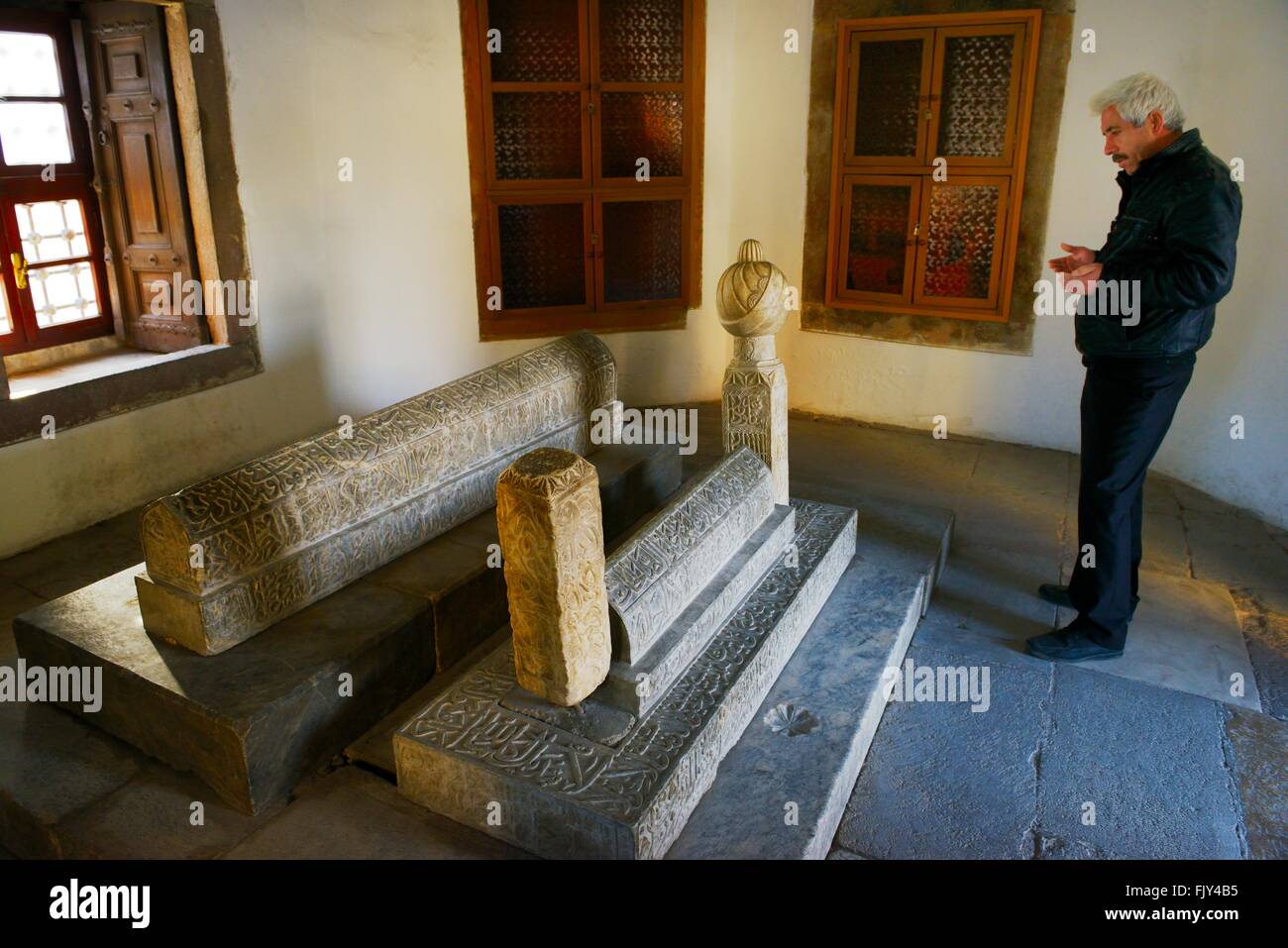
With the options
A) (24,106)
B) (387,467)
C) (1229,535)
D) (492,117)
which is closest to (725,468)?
(387,467)

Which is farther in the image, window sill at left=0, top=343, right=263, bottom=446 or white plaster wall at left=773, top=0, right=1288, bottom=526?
white plaster wall at left=773, top=0, right=1288, bottom=526

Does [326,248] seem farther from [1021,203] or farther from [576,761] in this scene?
[1021,203]

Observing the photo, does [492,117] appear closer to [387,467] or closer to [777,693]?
[387,467]

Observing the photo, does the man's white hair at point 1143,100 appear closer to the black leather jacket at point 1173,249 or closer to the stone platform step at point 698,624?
the black leather jacket at point 1173,249

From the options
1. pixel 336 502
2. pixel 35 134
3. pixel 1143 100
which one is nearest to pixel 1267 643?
pixel 1143 100

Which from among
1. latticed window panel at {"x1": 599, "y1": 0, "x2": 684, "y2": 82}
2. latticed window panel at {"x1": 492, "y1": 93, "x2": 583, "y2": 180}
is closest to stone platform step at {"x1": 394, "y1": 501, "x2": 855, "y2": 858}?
latticed window panel at {"x1": 492, "y1": 93, "x2": 583, "y2": 180}

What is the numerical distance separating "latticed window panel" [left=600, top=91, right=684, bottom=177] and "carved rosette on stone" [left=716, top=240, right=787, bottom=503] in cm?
257

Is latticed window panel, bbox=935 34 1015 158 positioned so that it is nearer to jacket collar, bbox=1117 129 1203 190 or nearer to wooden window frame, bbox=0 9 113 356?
jacket collar, bbox=1117 129 1203 190

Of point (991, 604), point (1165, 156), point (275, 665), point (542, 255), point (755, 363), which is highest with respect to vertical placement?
point (1165, 156)

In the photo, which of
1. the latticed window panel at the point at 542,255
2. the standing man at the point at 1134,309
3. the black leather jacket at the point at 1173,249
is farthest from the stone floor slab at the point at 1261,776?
the latticed window panel at the point at 542,255

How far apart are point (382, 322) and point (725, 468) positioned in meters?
2.75

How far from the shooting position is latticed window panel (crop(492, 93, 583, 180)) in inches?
213

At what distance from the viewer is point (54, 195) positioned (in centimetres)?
441

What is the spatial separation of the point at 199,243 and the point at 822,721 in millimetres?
3760
